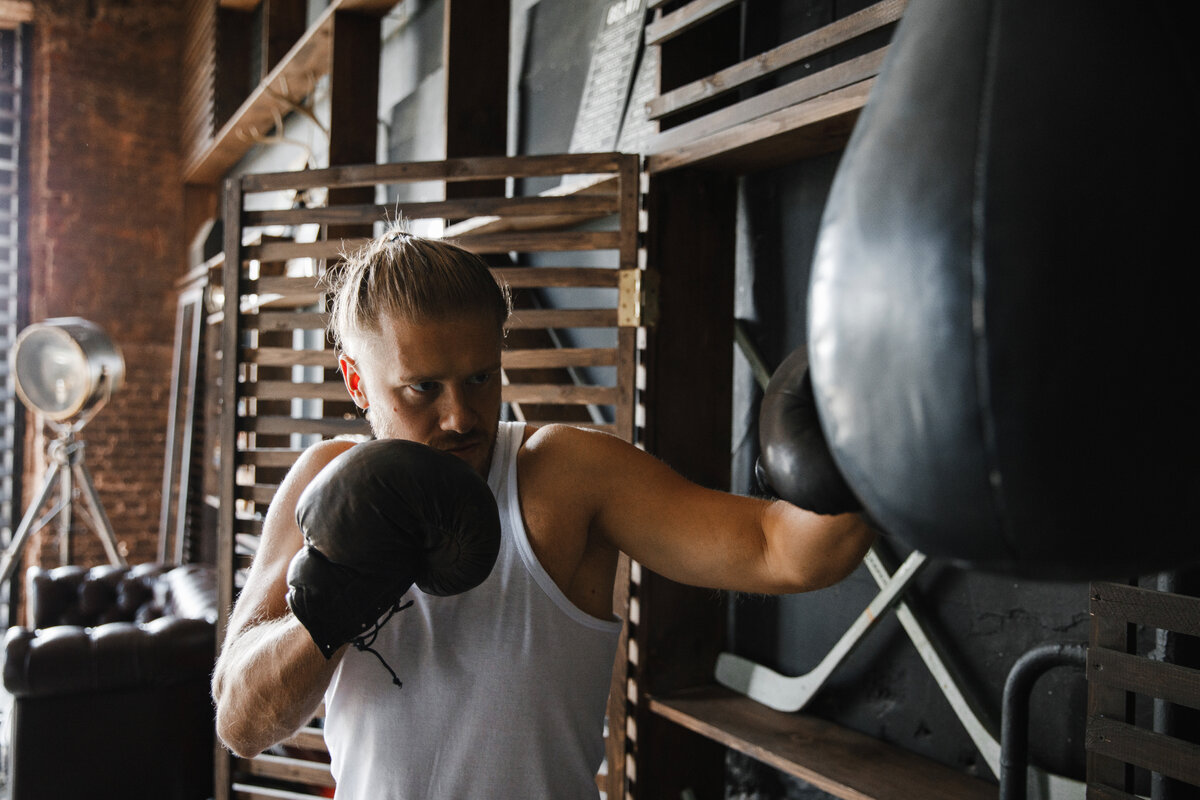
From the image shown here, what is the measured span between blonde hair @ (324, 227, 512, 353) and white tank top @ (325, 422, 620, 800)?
294 millimetres

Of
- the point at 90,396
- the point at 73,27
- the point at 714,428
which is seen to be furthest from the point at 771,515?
the point at 73,27

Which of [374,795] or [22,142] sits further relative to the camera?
[22,142]

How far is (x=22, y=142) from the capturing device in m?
6.97

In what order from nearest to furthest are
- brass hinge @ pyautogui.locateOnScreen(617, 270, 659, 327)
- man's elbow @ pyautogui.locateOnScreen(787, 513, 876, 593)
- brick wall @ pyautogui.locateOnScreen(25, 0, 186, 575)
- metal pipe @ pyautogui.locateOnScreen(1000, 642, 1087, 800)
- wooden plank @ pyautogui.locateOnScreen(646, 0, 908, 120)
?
1. man's elbow @ pyautogui.locateOnScreen(787, 513, 876, 593)
2. metal pipe @ pyautogui.locateOnScreen(1000, 642, 1087, 800)
3. wooden plank @ pyautogui.locateOnScreen(646, 0, 908, 120)
4. brass hinge @ pyautogui.locateOnScreen(617, 270, 659, 327)
5. brick wall @ pyautogui.locateOnScreen(25, 0, 186, 575)

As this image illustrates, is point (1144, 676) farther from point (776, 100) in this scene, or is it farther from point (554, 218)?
point (554, 218)

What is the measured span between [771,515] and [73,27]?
7.76 meters

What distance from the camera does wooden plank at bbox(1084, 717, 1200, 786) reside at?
4.12 feet

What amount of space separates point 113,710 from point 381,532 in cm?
295

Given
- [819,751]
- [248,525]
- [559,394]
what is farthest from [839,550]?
[248,525]

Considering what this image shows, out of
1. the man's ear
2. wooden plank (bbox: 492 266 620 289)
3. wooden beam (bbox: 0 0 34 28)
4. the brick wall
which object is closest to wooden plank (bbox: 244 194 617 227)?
wooden plank (bbox: 492 266 620 289)

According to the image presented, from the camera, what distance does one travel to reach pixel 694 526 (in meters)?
1.37

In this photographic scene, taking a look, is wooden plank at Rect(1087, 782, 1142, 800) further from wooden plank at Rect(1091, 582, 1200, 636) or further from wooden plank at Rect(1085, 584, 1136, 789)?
wooden plank at Rect(1091, 582, 1200, 636)

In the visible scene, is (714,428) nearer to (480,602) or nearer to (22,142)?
(480,602)

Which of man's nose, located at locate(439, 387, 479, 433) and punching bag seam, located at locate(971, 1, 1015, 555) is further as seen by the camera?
man's nose, located at locate(439, 387, 479, 433)
